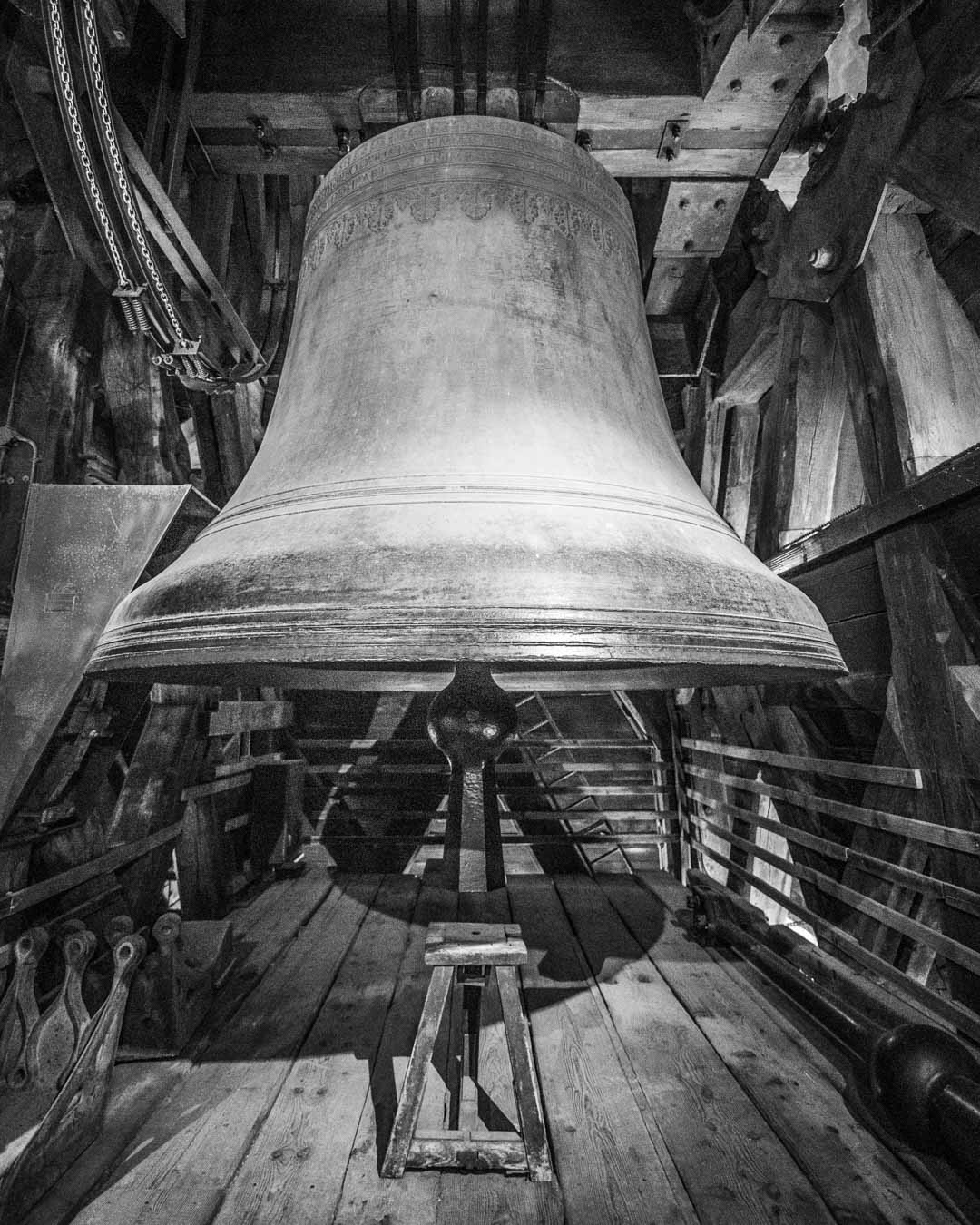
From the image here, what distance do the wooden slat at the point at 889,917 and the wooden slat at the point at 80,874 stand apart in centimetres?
216

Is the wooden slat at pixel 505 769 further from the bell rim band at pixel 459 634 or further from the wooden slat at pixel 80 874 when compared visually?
the bell rim band at pixel 459 634

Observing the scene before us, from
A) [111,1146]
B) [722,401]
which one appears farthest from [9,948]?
[722,401]

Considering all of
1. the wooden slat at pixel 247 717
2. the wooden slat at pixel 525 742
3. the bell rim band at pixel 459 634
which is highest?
the wooden slat at pixel 247 717

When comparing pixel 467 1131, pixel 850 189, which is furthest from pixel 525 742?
pixel 850 189

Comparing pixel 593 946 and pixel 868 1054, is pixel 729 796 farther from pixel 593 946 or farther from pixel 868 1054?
pixel 868 1054

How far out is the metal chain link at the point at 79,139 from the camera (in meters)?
1.24

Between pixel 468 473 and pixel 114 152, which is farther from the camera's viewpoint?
pixel 114 152

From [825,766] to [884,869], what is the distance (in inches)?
16.5

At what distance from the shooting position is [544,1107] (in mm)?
1737

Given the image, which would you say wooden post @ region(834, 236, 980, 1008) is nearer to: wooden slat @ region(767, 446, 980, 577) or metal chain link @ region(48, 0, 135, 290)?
wooden slat @ region(767, 446, 980, 577)

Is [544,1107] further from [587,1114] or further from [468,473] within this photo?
[468,473]

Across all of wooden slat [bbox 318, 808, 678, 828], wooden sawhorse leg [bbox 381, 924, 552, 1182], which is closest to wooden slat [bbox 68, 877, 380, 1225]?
wooden sawhorse leg [bbox 381, 924, 552, 1182]

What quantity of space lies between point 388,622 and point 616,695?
388 centimetres

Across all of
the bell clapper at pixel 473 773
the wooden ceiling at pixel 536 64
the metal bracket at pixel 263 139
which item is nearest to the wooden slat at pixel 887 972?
the bell clapper at pixel 473 773
